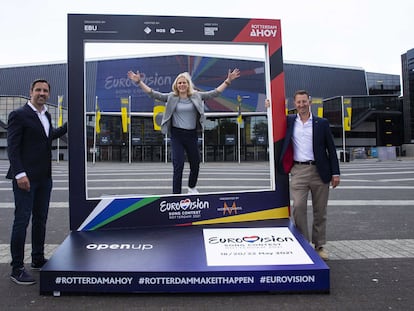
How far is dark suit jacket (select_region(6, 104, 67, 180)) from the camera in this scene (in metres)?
3.81

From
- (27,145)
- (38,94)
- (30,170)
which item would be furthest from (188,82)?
(30,170)

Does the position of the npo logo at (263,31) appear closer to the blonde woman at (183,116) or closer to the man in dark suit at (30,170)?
the blonde woman at (183,116)

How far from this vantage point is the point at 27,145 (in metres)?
3.97

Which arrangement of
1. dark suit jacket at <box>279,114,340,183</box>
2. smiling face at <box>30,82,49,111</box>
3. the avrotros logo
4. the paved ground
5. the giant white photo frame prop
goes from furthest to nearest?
the avrotros logo < dark suit jacket at <box>279,114,340,183</box> < smiling face at <box>30,82,49,111</box> < the giant white photo frame prop < the paved ground

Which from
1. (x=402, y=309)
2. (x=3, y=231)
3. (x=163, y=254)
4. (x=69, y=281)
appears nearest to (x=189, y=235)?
(x=163, y=254)

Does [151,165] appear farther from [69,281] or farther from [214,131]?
[69,281]

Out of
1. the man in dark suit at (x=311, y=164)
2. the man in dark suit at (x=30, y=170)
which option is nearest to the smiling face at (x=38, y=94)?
the man in dark suit at (x=30, y=170)

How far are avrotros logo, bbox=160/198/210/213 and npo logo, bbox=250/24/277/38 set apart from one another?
253 centimetres

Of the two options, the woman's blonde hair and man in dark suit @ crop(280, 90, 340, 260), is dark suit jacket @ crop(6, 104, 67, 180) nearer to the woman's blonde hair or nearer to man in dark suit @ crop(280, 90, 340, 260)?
the woman's blonde hair

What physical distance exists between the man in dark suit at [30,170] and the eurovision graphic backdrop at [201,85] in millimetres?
503

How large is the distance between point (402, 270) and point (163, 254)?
9.24 feet

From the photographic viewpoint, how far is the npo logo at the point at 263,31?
5062 mm

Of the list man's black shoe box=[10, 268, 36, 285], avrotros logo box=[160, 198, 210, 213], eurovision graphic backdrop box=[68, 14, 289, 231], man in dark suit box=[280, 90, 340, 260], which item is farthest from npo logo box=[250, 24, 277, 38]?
man's black shoe box=[10, 268, 36, 285]

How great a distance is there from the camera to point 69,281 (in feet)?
11.2
